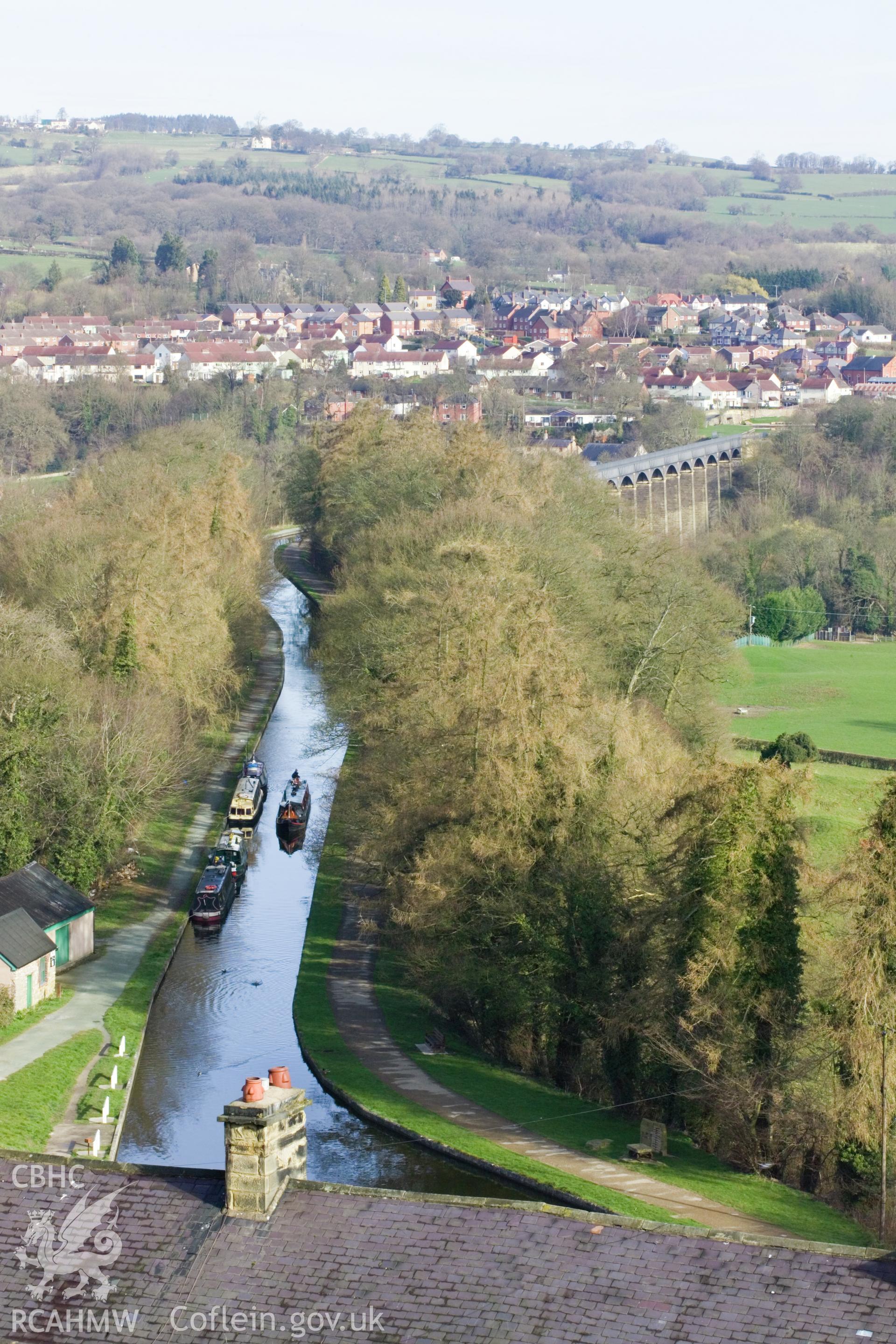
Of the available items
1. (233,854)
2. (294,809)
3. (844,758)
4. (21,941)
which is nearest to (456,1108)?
(21,941)

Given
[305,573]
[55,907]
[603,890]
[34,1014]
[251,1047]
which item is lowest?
[305,573]

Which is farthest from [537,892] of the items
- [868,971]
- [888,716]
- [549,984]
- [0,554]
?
[888,716]

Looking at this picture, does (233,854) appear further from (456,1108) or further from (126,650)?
(456,1108)

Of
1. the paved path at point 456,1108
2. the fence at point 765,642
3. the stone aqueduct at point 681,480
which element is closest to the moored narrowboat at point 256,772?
the paved path at point 456,1108

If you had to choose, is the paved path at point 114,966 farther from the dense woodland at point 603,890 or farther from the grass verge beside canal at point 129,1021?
the dense woodland at point 603,890

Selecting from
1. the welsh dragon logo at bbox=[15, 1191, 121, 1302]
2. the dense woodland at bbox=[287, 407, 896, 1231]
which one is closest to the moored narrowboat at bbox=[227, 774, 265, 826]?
the dense woodland at bbox=[287, 407, 896, 1231]

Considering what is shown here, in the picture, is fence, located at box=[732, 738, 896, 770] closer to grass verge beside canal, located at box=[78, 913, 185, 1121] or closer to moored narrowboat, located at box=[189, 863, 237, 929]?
moored narrowboat, located at box=[189, 863, 237, 929]
